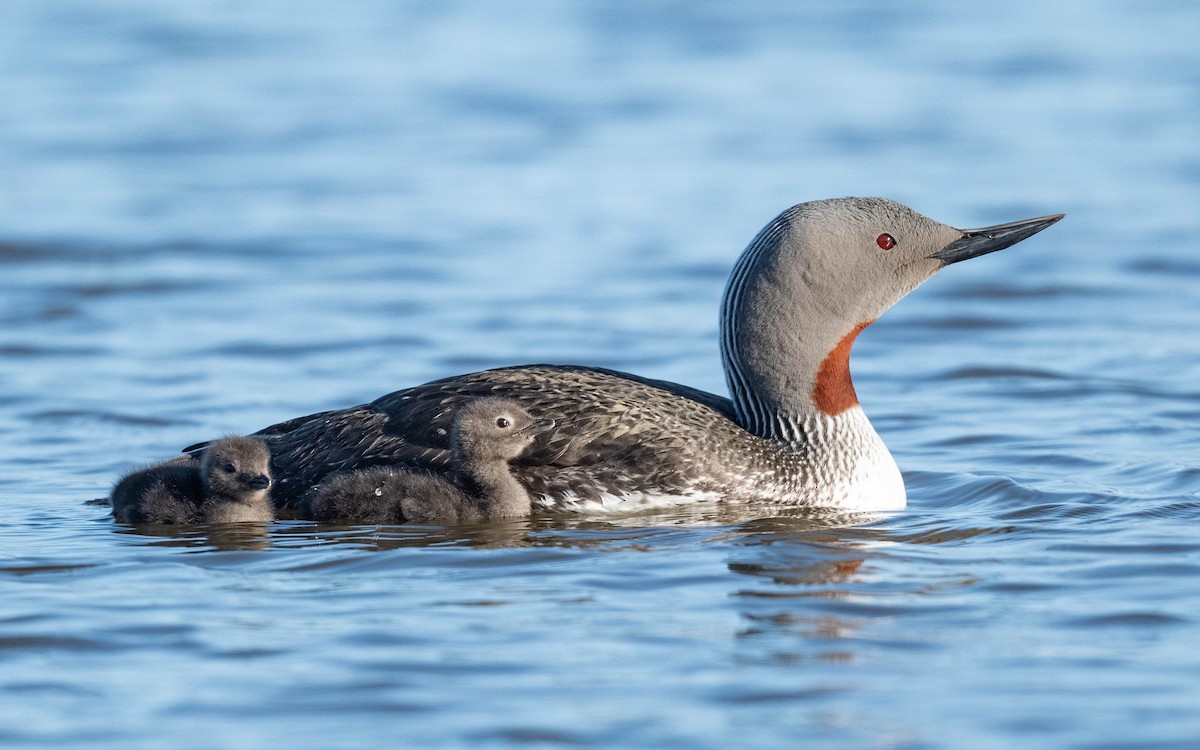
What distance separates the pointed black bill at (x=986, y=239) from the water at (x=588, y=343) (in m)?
0.91

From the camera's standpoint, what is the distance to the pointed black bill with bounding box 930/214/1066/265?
691 centimetres

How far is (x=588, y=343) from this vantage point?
1024cm

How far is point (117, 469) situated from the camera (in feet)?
26.1

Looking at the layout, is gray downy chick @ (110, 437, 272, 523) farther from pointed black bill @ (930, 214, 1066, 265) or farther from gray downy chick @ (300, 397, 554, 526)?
pointed black bill @ (930, 214, 1066, 265)

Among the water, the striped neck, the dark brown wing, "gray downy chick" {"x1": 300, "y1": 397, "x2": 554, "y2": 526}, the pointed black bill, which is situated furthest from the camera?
the pointed black bill

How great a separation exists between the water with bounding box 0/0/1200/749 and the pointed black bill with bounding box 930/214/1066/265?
0.91 m

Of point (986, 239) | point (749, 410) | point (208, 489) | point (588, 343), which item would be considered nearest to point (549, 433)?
point (749, 410)

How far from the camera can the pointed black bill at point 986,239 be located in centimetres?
691

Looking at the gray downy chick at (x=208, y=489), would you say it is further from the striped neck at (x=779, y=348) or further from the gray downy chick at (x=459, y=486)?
the striped neck at (x=779, y=348)

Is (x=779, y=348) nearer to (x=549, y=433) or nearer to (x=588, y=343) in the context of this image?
(x=549, y=433)

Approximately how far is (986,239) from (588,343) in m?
3.63

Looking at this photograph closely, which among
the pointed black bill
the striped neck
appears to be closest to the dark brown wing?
the striped neck

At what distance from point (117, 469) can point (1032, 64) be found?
42.2ft

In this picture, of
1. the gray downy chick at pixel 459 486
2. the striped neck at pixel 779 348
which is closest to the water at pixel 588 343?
the gray downy chick at pixel 459 486
